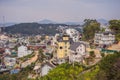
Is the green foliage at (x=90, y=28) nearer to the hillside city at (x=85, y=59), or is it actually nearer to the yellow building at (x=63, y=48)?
the hillside city at (x=85, y=59)

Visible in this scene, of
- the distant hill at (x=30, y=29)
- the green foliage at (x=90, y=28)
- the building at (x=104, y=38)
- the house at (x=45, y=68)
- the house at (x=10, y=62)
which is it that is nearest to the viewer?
the house at (x=45, y=68)

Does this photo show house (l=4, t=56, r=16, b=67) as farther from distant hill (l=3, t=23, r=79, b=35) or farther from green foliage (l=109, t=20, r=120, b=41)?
distant hill (l=3, t=23, r=79, b=35)

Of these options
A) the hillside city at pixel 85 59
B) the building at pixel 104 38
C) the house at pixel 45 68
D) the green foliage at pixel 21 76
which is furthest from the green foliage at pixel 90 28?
the house at pixel 45 68

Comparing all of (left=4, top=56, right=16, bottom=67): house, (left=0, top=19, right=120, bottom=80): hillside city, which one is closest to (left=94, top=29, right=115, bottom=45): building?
(left=0, top=19, right=120, bottom=80): hillside city

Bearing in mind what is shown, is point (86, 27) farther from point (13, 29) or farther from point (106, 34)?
point (13, 29)

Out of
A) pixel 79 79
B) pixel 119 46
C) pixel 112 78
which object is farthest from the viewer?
pixel 119 46

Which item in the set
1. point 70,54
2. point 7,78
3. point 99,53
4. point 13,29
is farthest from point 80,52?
point 13,29
